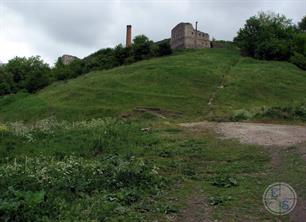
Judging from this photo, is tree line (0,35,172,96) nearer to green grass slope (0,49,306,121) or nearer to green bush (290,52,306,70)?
green grass slope (0,49,306,121)

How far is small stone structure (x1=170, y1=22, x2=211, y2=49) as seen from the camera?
83.8 meters

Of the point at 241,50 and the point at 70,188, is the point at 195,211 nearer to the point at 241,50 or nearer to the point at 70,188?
the point at 70,188

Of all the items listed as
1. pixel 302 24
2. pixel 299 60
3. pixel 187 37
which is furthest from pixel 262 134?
pixel 302 24

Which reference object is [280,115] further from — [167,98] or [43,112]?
[43,112]

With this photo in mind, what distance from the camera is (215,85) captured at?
48031 mm

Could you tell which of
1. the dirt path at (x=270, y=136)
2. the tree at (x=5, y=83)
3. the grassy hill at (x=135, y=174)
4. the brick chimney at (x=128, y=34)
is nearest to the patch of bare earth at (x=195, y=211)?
the grassy hill at (x=135, y=174)

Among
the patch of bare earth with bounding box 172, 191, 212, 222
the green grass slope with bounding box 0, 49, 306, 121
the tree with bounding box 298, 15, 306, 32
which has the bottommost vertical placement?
the patch of bare earth with bounding box 172, 191, 212, 222

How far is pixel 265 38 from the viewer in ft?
235

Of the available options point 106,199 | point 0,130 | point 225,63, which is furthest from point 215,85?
point 106,199

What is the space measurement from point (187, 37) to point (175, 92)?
40.3 meters

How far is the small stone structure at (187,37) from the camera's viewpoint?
8381 centimetres

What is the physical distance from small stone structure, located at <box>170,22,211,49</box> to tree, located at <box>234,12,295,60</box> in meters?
7.81

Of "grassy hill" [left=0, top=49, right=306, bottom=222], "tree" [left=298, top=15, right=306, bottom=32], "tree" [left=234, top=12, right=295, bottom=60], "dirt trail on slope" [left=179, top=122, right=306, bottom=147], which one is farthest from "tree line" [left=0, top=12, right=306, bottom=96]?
"dirt trail on slope" [left=179, top=122, right=306, bottom=147]

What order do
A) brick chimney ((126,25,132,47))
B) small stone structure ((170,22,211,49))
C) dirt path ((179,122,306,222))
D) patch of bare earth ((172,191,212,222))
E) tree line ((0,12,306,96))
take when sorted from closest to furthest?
patch of bare earth ((172,191,212,222)), dirt path ((179,122,306,222)), tree line ((0,12,306,96)), small stone structure ((170,22,211,49)), brick chimney ((126,25,132,47))
